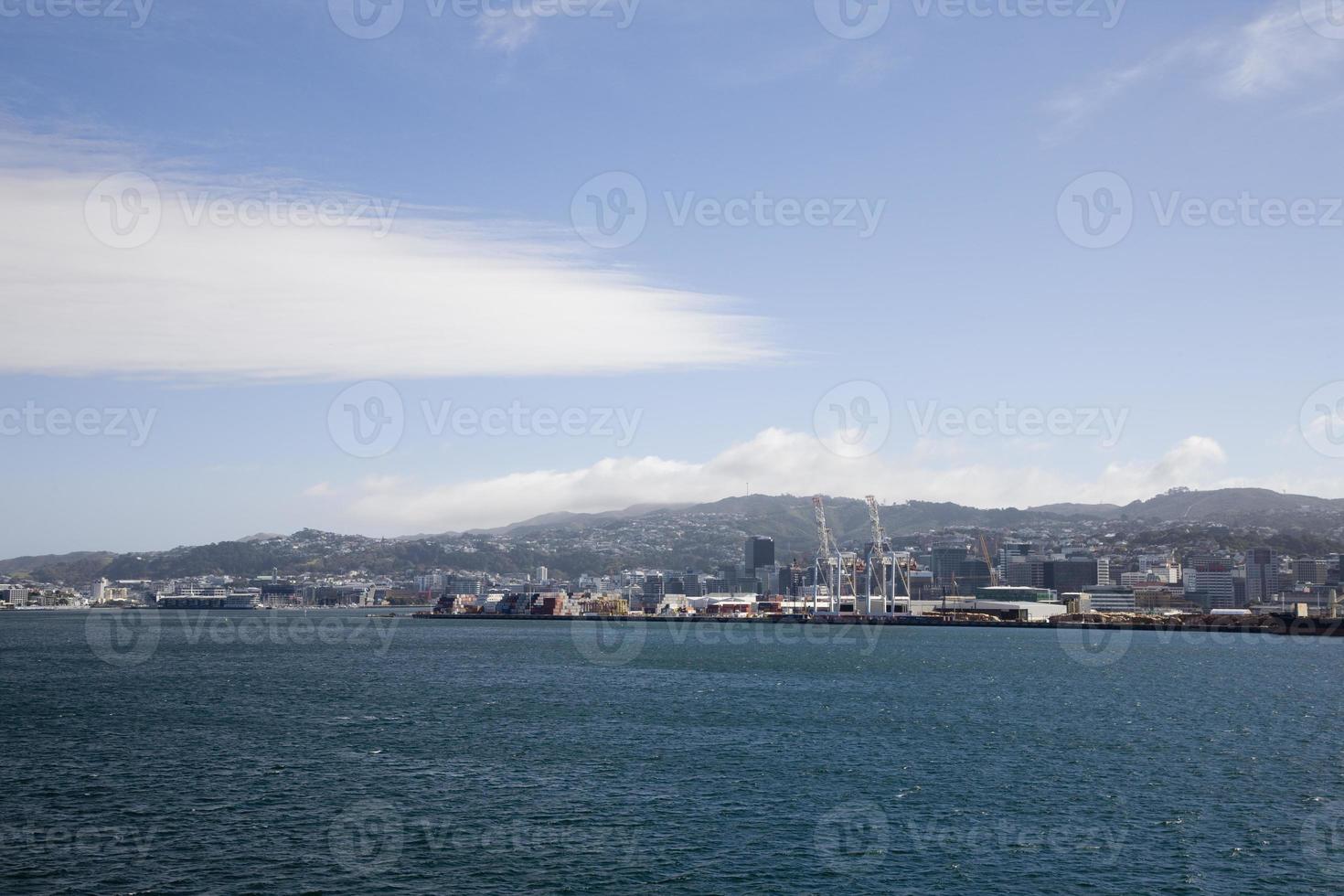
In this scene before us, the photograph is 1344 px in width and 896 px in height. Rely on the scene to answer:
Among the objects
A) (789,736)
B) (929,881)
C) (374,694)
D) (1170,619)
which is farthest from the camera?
(1170,619)

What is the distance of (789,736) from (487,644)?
239ft

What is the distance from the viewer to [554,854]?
25.0 m

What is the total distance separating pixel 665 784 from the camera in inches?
1293

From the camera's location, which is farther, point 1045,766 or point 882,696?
point 882,696

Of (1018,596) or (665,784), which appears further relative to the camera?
(1018,596)

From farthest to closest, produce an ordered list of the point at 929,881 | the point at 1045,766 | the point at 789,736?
the point at 789,736
the point at 1045,766
the point at 929,881

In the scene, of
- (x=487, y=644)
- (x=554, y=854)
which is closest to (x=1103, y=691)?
(x=554, y=854)

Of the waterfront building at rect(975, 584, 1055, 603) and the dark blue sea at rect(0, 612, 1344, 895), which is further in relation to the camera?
the waterfront building at rect(975, 584, 1055, 603)

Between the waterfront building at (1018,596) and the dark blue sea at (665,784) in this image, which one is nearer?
the dark blue sea at (665,784)

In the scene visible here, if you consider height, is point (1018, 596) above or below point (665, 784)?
above

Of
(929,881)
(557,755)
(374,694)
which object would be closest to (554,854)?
(929,881)

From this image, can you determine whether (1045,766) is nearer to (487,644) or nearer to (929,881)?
(929,881)

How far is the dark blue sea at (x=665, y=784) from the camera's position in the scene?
2378cm

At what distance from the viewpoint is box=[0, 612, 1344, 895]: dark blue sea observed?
23781 millimetres
